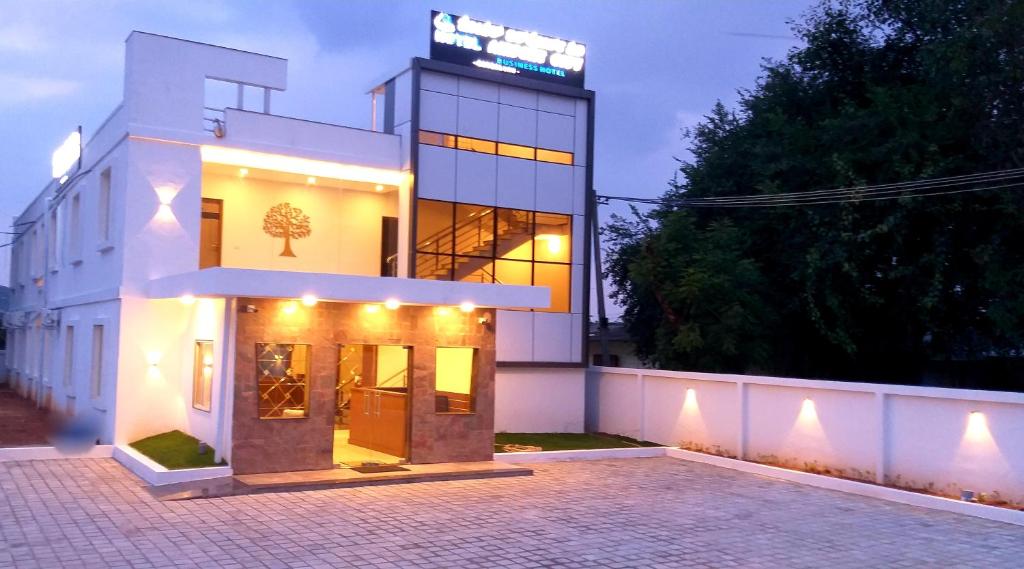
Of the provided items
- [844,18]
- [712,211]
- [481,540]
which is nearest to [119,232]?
[481,540]

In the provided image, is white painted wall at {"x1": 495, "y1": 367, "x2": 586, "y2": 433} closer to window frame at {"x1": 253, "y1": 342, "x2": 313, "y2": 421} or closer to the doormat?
the doormat

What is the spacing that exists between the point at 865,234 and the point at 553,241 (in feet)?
24.7

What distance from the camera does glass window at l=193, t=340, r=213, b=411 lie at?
49.1ft

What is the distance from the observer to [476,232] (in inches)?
777

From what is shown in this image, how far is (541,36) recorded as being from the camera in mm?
20578

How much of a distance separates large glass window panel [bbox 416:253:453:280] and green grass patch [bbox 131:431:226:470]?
19.1 feet

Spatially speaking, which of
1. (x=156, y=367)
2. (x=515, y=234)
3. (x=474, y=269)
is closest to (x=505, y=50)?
(x=515, y=234)

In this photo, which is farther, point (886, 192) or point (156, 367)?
point (886, 192)

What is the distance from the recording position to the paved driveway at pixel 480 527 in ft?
30.6

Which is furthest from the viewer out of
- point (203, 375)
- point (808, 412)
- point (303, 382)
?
point (808, 412)

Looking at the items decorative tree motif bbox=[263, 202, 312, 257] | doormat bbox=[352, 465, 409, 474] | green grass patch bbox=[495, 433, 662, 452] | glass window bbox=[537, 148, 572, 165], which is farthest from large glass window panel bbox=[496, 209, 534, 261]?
doormat bbox=[352, 465, 409, 474]

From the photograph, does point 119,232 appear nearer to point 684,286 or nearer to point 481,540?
point 481,540

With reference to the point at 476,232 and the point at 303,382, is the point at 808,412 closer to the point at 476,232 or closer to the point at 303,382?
the point at 476,232

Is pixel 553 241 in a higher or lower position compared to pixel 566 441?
higher
